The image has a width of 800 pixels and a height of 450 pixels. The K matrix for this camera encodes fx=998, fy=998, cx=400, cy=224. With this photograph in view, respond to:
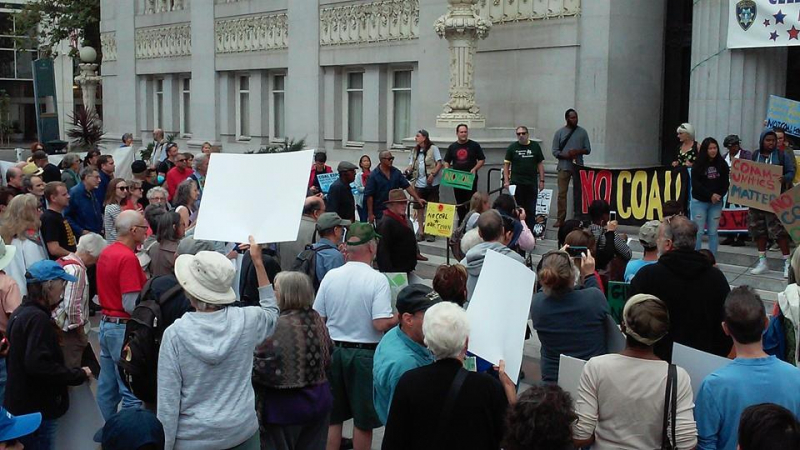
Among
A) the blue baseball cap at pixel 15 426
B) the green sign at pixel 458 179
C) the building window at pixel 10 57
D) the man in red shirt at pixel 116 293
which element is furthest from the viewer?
the building window at pixel 10 57

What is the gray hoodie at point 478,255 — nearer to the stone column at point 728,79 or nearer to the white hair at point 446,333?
the white hair at point 446,333

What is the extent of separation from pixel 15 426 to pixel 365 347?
3.12 meters

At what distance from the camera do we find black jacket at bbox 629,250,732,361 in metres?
6.32

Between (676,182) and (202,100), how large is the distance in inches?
A: 778

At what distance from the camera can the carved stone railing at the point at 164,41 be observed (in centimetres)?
3162

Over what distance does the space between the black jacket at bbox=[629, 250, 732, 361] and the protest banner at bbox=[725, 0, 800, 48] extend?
31.3 feet

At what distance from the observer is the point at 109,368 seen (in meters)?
7.44

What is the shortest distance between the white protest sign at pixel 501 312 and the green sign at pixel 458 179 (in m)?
9.84

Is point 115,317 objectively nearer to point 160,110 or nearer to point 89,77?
point 160,110

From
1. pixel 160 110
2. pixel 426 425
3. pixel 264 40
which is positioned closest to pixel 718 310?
pixel 426 425

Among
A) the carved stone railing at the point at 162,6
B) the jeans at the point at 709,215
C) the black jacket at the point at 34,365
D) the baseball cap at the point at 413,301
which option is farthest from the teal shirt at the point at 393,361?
the carved stone railing at the point at 162,6

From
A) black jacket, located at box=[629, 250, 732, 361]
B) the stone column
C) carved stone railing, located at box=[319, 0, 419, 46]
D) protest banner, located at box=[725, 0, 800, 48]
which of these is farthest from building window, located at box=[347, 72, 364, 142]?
black jacket, located at box=[629, 250, 732, 361]

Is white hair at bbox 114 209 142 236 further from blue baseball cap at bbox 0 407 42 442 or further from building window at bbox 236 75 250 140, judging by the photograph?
building window at bbox 236 75 250 140

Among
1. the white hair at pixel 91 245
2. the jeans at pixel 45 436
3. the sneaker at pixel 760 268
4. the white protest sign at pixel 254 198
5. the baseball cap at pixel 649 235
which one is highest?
the white protest sign at pixel 254 198
